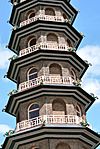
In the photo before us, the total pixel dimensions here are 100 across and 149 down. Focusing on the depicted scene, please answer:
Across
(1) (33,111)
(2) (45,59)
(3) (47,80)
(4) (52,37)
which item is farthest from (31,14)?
(1) (33,111)

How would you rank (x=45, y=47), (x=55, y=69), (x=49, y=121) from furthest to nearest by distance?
(x=45, y=47) < (x=55, y=69) < (x=49, y=121)

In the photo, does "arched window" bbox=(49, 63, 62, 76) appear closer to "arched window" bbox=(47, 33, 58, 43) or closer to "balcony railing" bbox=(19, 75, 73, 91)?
"balcony railing" bbox=(19, 75, 73, 91)

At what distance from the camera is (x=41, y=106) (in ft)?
105

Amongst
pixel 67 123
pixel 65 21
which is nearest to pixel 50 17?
pixel 65 21

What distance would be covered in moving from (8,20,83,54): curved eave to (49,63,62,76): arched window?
384 centimetres

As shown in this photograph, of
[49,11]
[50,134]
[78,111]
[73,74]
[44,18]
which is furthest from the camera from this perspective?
[49,11]

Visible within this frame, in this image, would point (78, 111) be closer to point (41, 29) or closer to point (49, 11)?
point (41, 29)

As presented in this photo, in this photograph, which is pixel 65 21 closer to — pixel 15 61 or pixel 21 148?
pixel 15 61

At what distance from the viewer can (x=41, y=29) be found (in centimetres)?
3666

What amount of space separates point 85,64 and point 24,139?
9.62 m

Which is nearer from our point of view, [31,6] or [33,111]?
[33,111]

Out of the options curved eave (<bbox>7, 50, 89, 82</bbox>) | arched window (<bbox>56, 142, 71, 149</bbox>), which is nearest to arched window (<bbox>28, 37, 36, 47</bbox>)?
curved eave (<bbox>7, 50, 89, 82</bbox>)

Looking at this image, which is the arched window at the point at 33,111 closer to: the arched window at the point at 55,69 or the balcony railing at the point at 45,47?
the arched window at the point at 55,69

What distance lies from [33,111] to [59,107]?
2052 mm
